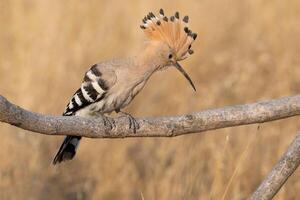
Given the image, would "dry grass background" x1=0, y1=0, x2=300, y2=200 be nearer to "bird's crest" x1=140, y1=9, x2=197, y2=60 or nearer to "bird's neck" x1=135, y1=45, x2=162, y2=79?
"bird's neck" x1=135, y1=45, x2=162, y2=79

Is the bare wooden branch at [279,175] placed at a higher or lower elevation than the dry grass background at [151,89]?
lower

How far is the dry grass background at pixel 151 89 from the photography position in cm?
361

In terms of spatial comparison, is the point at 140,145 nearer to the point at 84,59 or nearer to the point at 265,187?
the point at 84,59

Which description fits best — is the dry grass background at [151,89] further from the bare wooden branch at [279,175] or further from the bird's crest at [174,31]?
the bare wooden branch at [279,175]

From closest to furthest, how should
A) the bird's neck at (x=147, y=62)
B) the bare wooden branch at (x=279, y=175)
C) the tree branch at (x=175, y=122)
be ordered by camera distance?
1. the tree branch at (x=175, y=122)
2. the bare wooden branch at (x=279, y=175)
3. the bird's neck at (x=147, y=62)

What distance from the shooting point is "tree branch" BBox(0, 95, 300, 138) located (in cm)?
175

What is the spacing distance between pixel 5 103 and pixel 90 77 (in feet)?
3.42

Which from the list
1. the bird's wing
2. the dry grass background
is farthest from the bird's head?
the dry grass background

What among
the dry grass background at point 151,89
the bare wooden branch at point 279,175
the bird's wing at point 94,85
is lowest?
the bare wooden branch at point 279,175

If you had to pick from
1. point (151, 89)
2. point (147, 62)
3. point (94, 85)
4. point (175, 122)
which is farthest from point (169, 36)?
point (151, 89)

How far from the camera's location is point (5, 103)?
1626 mm

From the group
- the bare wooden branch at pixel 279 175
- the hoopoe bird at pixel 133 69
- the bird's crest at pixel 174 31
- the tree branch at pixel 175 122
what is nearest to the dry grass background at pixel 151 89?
the hoopoe bird at pixel 133 69

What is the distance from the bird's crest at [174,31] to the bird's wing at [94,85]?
0.25 meters

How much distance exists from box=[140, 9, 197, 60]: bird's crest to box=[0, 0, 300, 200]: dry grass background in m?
0.70
